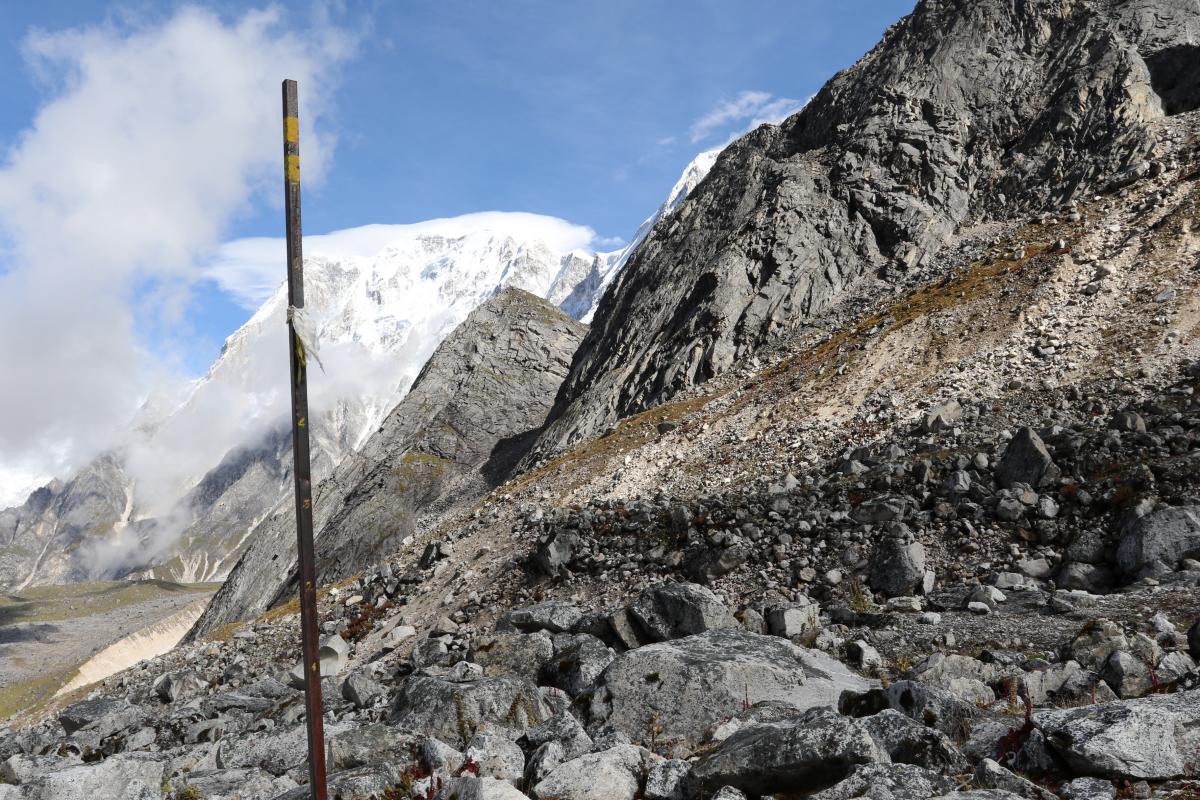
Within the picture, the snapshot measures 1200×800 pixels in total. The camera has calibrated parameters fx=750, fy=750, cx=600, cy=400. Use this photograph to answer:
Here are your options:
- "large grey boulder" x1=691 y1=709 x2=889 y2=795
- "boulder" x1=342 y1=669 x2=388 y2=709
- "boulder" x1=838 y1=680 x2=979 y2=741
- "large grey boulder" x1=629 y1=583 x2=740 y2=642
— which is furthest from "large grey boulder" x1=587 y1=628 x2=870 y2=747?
"boulder" x1=342 y1=669 x2=388 y2=709

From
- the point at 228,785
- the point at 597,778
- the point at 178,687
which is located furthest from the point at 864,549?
the point at 178,687

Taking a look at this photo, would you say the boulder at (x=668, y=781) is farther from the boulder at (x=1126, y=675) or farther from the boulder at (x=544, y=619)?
the boulder at (x=544, y=619)

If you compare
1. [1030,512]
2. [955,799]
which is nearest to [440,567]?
[1030,512]

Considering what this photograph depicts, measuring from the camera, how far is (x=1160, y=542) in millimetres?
15383

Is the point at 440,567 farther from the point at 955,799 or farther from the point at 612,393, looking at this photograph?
the point at 612,393

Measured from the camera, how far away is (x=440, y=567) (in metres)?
27.3

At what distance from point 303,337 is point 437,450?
7627 centimetres

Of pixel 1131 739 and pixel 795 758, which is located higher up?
pixel 1131 739

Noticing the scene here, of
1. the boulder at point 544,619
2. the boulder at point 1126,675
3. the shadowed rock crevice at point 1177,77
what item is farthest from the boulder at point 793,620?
the shadowed rock crevice at point 1177,77

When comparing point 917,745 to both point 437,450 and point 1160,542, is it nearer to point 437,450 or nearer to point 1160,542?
point 1160,542

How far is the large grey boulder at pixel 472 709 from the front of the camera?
1181cm

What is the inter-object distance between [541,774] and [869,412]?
77.9 ft

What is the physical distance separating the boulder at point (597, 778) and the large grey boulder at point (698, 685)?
7.82 feet

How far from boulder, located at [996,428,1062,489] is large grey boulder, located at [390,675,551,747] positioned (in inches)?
525
